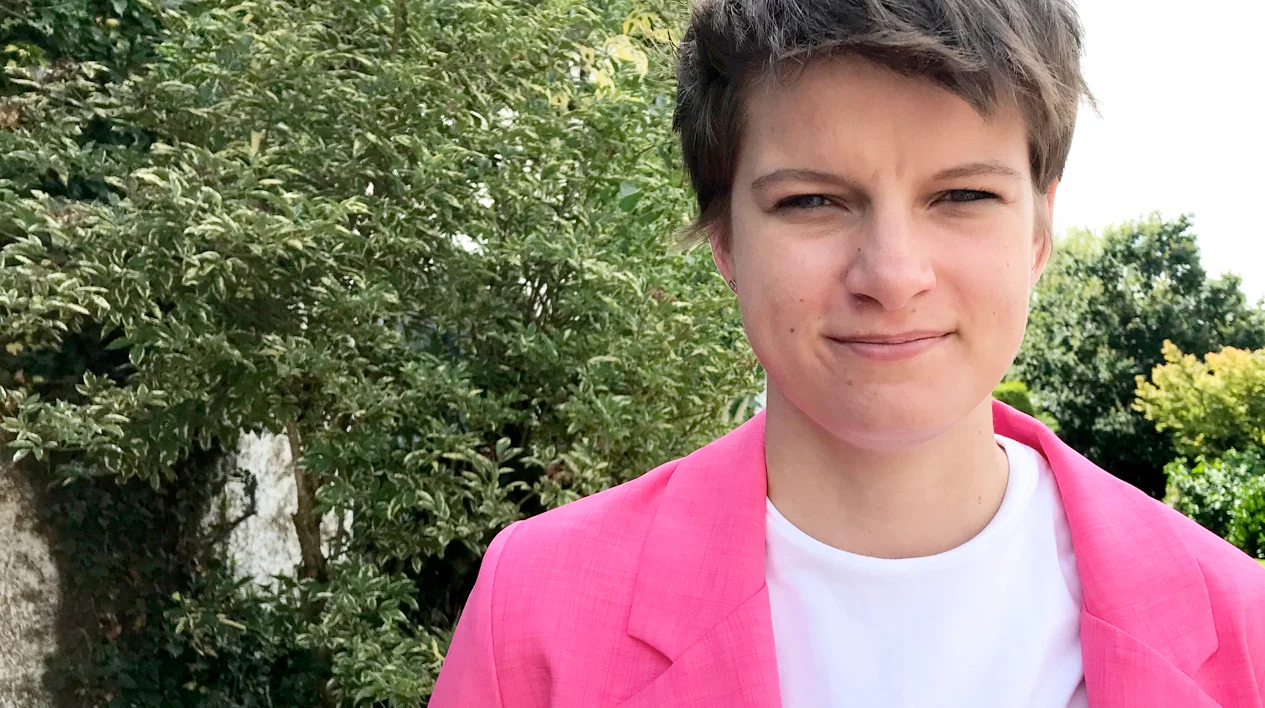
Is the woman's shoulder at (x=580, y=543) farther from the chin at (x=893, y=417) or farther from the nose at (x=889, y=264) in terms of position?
the nose at (x=889, y=264)

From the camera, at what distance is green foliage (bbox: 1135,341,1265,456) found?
1215cm

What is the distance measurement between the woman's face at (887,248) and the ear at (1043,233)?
0.15 meters

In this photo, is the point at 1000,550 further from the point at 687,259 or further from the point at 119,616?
the point at 119,616

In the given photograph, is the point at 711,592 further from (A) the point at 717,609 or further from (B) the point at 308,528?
(B) the point at 308,528

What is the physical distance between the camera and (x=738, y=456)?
1372mm

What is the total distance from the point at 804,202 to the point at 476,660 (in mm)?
708

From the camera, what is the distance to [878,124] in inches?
42.6

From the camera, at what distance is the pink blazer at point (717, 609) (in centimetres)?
114

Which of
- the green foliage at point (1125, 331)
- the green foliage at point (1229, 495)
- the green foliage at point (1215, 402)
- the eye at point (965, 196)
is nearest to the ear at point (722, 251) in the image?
the eye at point (965, 196)

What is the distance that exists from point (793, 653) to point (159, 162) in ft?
9.19

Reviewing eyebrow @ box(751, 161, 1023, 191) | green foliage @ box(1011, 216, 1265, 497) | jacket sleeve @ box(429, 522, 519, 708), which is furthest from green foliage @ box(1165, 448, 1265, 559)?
jacket sleeve @ box(429, 522, 519, 708)

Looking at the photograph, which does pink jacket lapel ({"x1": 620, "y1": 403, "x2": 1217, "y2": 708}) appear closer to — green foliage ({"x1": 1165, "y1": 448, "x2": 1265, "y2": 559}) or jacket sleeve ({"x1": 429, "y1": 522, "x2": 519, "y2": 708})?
jacket sleeve ({"x1": 429, "y1": 522, "x2": 519, "y2": 708})

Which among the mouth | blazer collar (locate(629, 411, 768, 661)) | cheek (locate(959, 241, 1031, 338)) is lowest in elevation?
blazer collar (locate(629, 411, 768, 661))

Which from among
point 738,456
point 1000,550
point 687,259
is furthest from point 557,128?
point 1000,550
